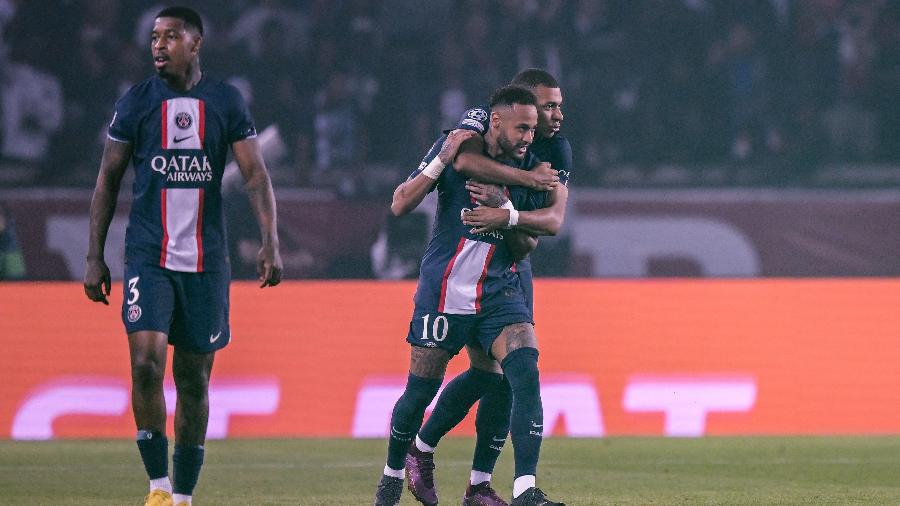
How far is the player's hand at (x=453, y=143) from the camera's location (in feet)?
18.2

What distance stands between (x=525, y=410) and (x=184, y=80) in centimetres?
178

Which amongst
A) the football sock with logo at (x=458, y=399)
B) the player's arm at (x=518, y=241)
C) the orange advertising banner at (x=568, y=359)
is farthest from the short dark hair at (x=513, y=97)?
the orange advertising banner at (x=568, y=359)

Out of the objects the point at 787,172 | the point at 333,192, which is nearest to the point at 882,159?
the point at 787,172

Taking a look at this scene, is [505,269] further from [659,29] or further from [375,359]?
[659,29]

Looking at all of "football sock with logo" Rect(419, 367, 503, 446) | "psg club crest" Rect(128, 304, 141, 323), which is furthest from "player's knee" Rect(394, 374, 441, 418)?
"psg club crest" Rect(128, 304, 141, 323)

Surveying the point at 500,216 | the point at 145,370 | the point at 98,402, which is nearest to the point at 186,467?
the point at 145,370

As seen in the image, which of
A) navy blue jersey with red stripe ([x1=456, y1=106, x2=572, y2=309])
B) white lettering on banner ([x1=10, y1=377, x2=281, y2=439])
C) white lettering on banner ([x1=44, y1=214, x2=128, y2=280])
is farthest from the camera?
white lettering on banner ([x1=44, y1=214, x2=128, y2=280])

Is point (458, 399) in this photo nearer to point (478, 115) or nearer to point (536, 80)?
point (478, 115)

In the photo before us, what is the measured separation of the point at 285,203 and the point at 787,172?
451 centimetres

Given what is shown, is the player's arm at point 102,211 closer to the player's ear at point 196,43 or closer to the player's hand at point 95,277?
the player's hand at point 95,277

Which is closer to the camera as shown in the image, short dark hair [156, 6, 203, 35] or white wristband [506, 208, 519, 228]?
short dark hair [156, 6, 203, 35]

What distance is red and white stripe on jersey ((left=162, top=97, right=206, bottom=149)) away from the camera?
17.5ft

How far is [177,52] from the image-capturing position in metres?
5.31

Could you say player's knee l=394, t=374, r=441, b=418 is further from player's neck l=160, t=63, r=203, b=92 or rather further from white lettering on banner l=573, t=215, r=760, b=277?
white lettering on banner l=573, t=215, r=760, b=277
